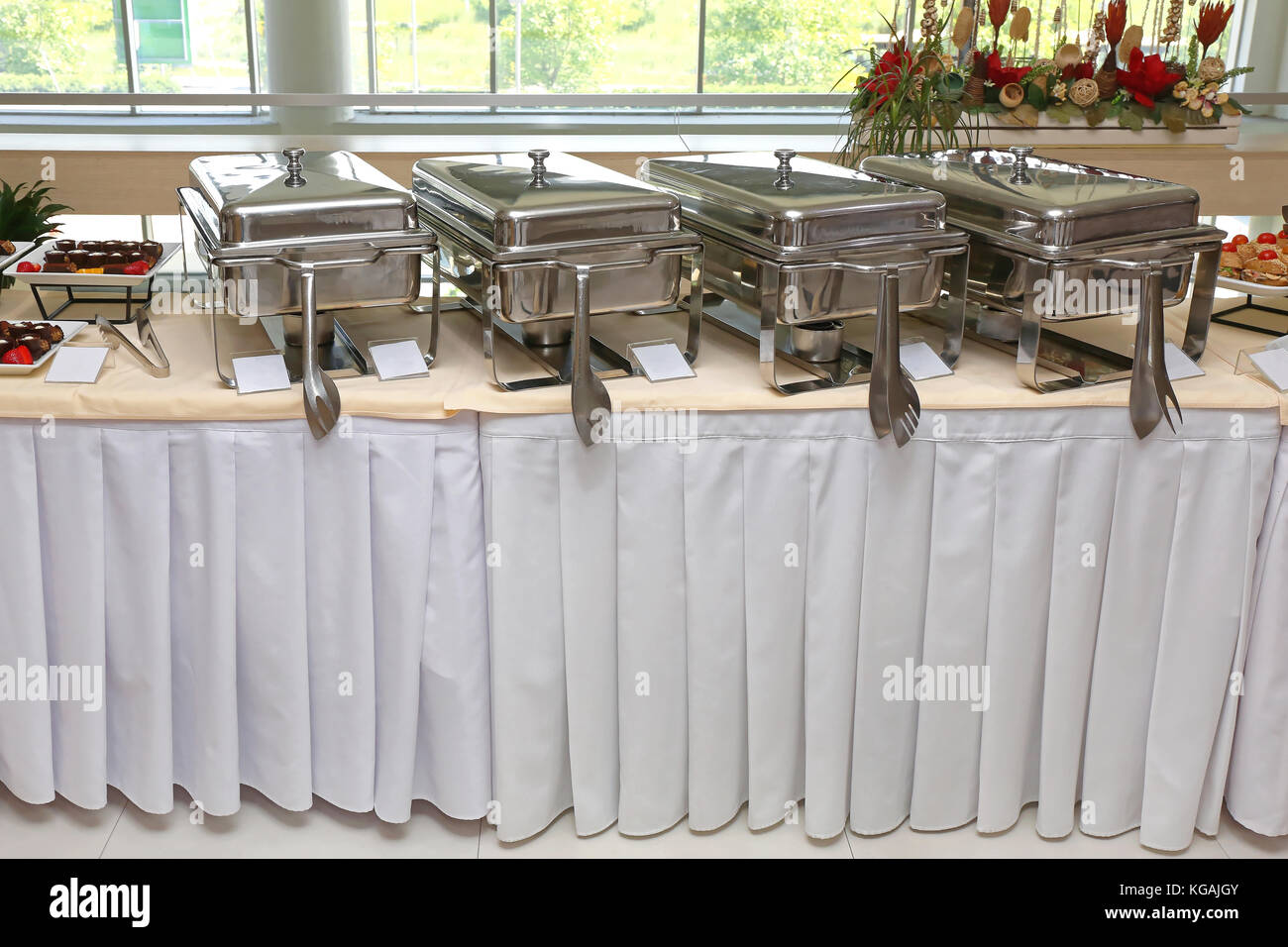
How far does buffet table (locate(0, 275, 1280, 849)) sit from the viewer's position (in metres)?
1.26

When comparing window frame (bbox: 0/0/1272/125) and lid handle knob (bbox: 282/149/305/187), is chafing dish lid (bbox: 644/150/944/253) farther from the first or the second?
window frame (bbox: 0/0/1272/125)

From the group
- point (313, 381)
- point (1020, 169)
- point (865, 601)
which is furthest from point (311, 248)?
point (1020, 169)

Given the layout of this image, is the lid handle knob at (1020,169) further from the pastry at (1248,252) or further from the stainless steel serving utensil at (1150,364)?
the pastry at (1248,252)

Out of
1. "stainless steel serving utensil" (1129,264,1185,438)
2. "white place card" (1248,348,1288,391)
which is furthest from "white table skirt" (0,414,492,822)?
"white place card" (1248,348,1288,391)

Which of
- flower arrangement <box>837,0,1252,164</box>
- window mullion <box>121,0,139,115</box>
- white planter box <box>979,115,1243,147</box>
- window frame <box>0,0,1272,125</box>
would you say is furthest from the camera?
window mullion <box>121,0,139,115</box>

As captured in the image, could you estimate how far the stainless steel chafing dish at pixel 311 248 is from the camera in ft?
3.82

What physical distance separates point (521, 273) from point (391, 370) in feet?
0.63

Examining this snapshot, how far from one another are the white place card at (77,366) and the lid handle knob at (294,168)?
0.93ft

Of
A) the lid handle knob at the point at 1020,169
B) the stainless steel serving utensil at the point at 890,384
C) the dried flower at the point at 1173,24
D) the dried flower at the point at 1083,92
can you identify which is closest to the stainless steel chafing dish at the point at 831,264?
the stainless steel serving utensil at the point at 890,384

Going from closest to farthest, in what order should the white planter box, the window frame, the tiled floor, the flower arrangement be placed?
1. the tiled floor
2. the flower arrangement
3. the white planter box
4. the window frame

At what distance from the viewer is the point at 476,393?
1.24 metres

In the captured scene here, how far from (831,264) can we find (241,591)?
75 cm

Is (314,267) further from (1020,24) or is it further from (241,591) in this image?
(1020,24)

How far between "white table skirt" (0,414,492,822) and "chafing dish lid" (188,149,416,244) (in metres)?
0.21
